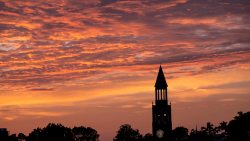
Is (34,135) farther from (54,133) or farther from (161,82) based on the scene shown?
(161,82)

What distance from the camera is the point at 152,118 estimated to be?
3369 inches

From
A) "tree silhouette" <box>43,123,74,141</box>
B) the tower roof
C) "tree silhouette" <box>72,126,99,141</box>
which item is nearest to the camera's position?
the tower roof

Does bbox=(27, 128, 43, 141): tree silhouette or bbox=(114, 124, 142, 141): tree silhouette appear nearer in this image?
bbox=(27, 128, 43, 141): tree silhouette

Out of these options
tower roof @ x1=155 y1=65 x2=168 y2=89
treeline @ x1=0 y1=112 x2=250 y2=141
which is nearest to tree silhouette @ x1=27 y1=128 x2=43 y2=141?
treeline @ x1=0 y1=112 x2=250 y2=141

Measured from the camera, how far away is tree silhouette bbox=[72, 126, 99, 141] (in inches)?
7347

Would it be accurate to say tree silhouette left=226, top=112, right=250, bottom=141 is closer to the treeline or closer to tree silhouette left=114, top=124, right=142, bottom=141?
the treeline

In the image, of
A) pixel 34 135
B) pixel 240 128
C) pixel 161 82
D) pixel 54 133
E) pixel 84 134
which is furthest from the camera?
pixel 84 134

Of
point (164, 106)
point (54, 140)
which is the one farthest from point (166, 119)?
point (54, 140)

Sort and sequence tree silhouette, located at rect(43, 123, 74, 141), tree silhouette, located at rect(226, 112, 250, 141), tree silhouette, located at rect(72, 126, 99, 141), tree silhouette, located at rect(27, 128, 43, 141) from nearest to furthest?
tree silhouette, located at rect(226, 112, 250, 141), tree silhouette, located at rect(43, 123, 74, 141), tree silhouette, located at rect(27, 128, 43, 141), tree silhouette, located at rect(72, 126, 99, 141)

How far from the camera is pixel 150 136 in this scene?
6855 inches

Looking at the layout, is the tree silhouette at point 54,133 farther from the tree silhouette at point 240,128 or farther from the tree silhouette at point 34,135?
the tree silhouette at point 240,128

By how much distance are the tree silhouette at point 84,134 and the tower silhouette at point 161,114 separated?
10425 centimetres

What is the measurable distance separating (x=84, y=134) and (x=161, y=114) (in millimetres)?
106016

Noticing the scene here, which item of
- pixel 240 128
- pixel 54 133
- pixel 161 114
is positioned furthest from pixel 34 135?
pixel 240 128
